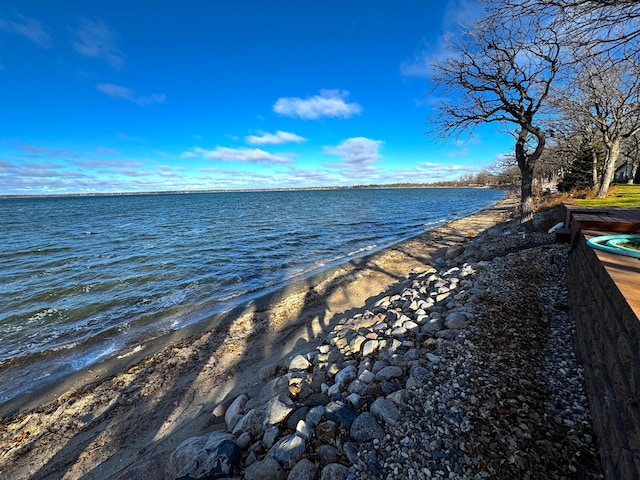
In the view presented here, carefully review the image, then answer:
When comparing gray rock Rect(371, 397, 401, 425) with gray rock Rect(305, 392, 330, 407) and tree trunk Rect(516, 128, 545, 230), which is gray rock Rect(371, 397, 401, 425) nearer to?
gray rock Rect(305, 392, 330, 407)

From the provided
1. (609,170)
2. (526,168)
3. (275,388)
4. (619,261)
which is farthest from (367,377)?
(609,170)

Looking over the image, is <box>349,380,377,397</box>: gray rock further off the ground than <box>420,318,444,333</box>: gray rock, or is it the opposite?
<box>420,318,444,333</box>: gray rock

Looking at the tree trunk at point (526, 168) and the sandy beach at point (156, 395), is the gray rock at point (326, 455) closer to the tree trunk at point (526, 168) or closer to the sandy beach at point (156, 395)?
the sandy beach at point (156, 395)

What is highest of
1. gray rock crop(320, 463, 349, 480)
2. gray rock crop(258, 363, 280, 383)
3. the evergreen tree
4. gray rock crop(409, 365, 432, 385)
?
the evergreen tree

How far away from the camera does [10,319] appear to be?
8422 mm

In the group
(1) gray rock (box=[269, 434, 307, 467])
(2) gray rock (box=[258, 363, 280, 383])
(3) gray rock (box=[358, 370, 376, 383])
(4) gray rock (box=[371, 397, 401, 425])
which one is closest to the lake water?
(2) gray rock (box=[258, 363, 280, 383])

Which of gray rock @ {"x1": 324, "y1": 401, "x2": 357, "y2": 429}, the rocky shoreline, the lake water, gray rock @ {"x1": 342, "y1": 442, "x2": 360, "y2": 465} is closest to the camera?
the rocky shoreline

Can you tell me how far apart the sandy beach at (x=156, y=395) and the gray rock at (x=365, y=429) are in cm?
233

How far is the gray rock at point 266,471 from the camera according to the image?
264 cm

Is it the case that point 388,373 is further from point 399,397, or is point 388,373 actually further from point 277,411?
point 277,411

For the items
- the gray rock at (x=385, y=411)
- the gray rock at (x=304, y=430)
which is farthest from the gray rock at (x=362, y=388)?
the gray rock at (x=304, y=430)

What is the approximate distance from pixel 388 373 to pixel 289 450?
1499 mm

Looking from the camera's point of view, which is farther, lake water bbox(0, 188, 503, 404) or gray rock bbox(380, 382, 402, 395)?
lake water bbox(0, 188, 503, 404)

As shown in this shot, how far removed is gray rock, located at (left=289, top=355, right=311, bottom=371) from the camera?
4.79m
